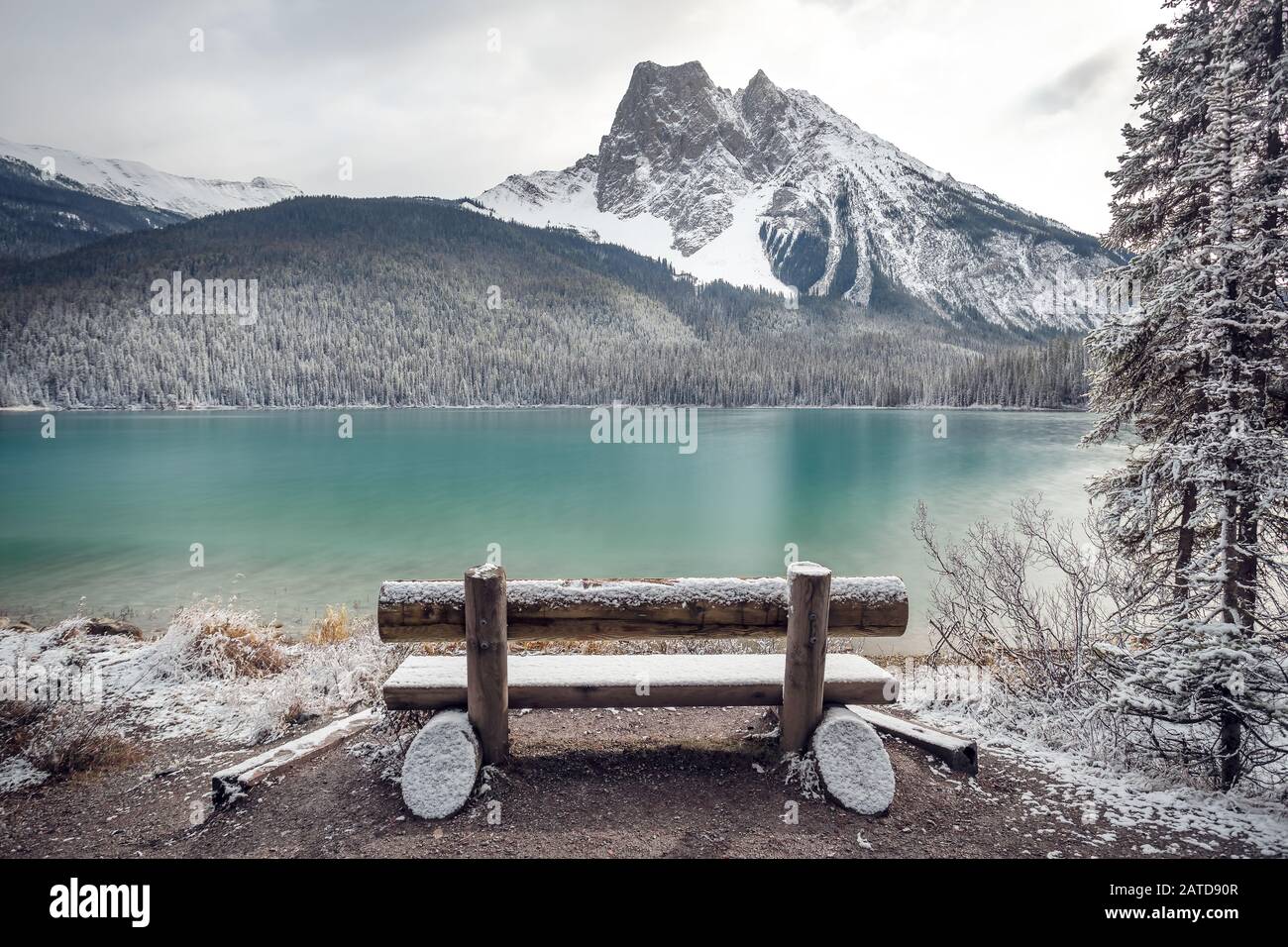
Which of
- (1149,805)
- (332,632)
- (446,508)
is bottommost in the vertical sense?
(446,508)

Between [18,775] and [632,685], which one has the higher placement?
[632,685]

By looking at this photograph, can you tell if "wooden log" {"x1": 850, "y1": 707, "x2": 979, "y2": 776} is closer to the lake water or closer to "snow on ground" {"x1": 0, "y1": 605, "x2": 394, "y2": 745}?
"snow on ground" {"x1": 0, "y1": 605, "x2": 394, "y2": 745}

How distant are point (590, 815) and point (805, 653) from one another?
2.02 meters

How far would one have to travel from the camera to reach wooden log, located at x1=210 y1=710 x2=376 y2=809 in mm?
4762

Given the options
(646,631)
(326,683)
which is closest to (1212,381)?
(646,631)

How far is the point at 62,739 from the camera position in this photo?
18.2 feet

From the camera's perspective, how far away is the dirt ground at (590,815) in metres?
4.25

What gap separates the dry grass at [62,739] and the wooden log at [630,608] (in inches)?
132

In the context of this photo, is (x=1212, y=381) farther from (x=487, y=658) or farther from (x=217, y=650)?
(x=217, y=650)

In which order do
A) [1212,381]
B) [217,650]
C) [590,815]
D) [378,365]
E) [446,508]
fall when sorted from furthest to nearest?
[378,365] < [446,508] < [217,650] < [1212,381] < [590,815]

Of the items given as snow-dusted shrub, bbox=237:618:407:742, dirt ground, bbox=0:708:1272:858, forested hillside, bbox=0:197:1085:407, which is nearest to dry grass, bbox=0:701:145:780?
dirt ground, bbox=0:708:1272:858

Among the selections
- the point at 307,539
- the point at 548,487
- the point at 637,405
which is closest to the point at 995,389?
the point at 637,405

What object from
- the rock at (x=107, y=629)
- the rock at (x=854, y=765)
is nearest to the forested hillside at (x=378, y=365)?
the rock at (x=854, y=765)
